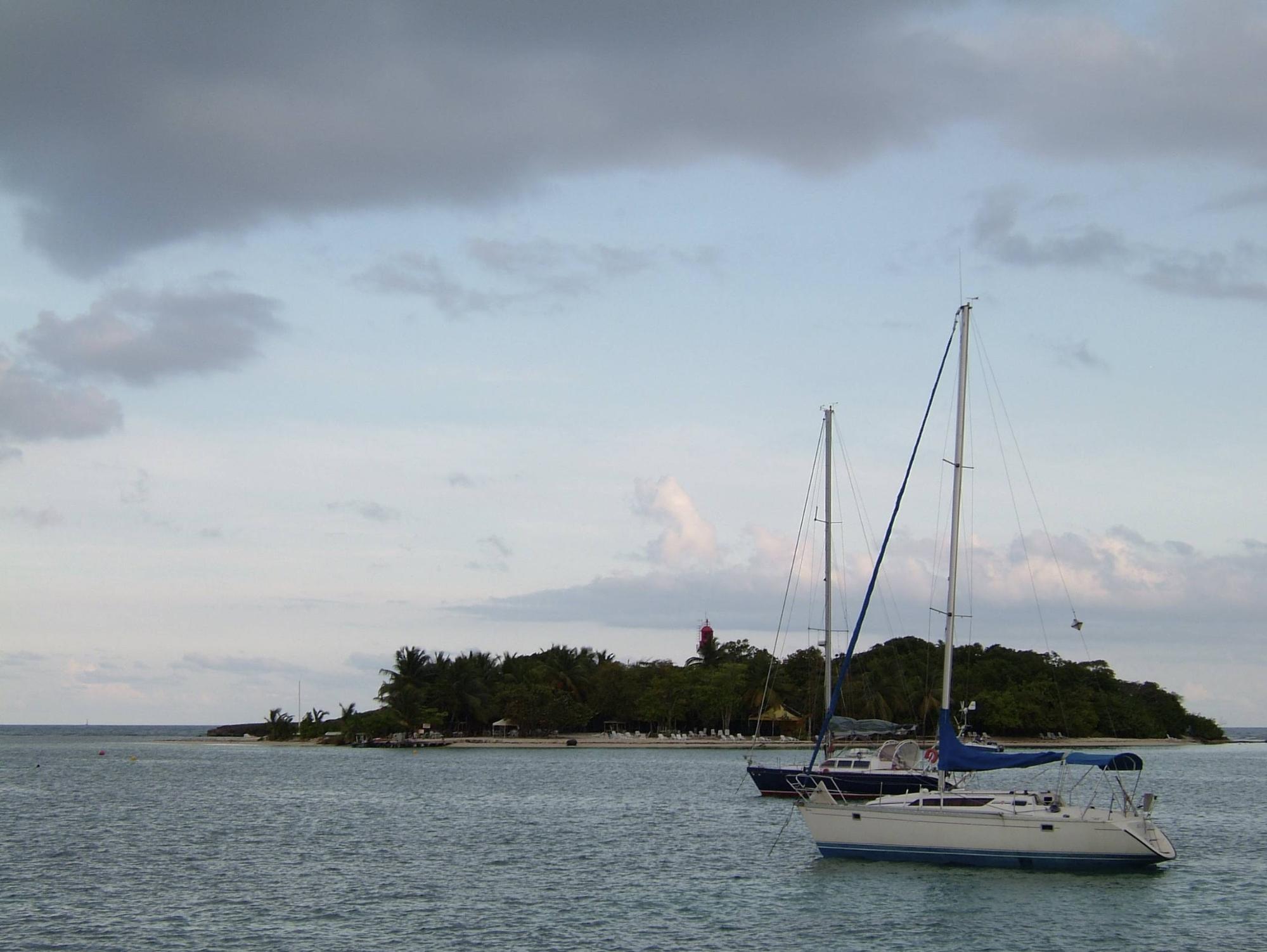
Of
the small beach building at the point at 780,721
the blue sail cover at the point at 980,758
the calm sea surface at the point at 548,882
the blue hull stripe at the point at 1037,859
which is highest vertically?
the small beach building at the point at 780,721

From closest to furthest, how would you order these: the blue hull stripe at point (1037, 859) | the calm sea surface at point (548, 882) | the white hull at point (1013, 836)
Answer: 1. the calm sea surface at point (548, 882)
2. the white hull at point (1013, 836)
3. the blue hull stripe at point (1037, 859)

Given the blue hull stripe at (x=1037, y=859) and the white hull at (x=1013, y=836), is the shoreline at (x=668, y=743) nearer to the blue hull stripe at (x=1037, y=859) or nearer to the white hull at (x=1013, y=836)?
the white hull at (x=1013, y=836)

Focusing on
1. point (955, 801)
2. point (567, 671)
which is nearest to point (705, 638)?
point (567, 671)

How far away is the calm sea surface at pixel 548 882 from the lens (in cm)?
3167

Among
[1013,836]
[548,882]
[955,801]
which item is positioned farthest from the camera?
[955,801]

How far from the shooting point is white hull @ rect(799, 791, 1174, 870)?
37906 millimetres

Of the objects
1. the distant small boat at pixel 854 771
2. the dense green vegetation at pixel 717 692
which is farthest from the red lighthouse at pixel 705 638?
the distant small boat at pixel 854 771

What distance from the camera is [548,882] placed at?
3969 cm

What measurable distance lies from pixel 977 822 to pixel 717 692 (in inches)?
4044

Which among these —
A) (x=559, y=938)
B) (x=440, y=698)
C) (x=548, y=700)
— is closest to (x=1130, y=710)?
(x=548, y=700)

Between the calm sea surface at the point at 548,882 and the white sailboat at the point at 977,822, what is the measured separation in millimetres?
681

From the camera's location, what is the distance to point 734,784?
3125 inches

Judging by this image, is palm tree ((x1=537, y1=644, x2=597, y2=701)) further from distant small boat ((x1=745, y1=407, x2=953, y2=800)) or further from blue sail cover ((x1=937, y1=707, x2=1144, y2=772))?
blue sail cover ((x1=937, y1=707, x2=1144, y2=772))

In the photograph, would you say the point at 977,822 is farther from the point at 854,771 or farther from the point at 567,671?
the point at 567,671
